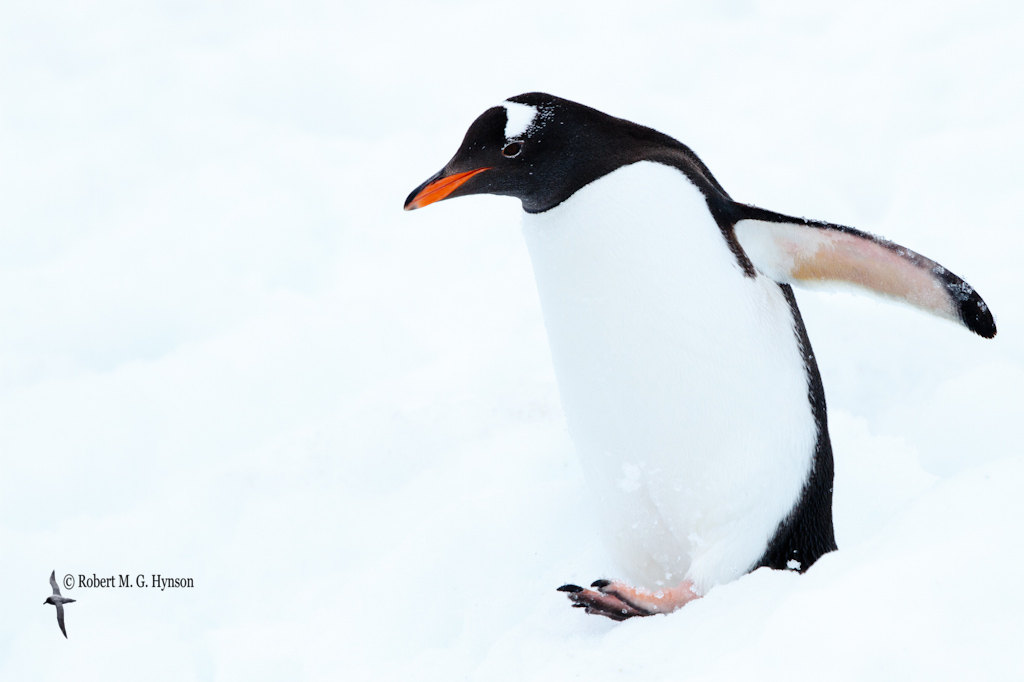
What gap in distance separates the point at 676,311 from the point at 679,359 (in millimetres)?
88

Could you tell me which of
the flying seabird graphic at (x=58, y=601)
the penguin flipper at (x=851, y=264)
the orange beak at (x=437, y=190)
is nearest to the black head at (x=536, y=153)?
the orange beak at (x=437, y=190)

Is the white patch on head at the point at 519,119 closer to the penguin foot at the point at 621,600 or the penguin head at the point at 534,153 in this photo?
the penguin head at the point at 534,153

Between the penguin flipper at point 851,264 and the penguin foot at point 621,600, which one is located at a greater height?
the penguin flipper at point 851,264

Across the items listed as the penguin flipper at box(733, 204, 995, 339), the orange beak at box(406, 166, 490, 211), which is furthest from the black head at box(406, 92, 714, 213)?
the penguin flipper at box(733, 204, 995, 339)

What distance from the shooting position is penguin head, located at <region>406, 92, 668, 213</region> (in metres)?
1.79

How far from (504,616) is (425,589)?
236 millimetres

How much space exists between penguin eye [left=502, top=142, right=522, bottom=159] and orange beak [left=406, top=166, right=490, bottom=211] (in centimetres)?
9

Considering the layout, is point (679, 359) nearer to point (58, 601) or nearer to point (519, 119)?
point (519, 119)

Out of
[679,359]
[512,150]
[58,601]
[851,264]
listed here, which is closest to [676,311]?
[679,359]

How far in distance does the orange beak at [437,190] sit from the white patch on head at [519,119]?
12 cm

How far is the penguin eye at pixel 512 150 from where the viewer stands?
179cm

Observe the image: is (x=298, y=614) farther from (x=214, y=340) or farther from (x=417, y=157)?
(x=417, y=157)

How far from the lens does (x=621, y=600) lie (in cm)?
166

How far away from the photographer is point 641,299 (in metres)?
1.75
